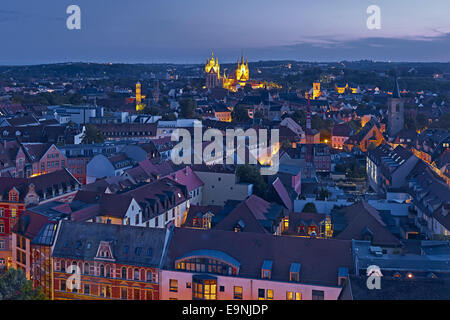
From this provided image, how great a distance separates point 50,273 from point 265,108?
204 ft

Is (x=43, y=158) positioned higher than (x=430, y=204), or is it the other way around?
(x=43, y=158)

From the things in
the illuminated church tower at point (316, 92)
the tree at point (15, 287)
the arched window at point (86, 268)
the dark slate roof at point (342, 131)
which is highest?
the illuminated church tower at point (316, 92)

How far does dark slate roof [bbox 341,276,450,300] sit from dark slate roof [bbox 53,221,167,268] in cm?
628

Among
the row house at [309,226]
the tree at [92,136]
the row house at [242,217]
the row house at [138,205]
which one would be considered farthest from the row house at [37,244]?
the tree at [92,136]

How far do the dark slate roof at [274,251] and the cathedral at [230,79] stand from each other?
100237 mm

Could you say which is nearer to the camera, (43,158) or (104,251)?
(104,251)

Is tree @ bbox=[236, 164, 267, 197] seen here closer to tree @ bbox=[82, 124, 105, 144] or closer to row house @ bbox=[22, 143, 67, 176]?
row house @ bbox=[22, 143, 67, 176]

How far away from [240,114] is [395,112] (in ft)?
74.2

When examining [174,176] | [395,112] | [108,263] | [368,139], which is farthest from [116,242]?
[395,112]

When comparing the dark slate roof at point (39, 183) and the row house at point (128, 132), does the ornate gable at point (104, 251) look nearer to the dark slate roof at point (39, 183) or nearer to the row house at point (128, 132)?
the dark slate roof at point (39, 183)

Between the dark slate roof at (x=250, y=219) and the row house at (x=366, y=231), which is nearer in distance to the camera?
the row house at (x=366, y=231)

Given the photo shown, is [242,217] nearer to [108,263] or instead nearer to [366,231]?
[366,231]

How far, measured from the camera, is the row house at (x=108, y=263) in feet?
53.6

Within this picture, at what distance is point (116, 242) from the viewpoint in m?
17.0
